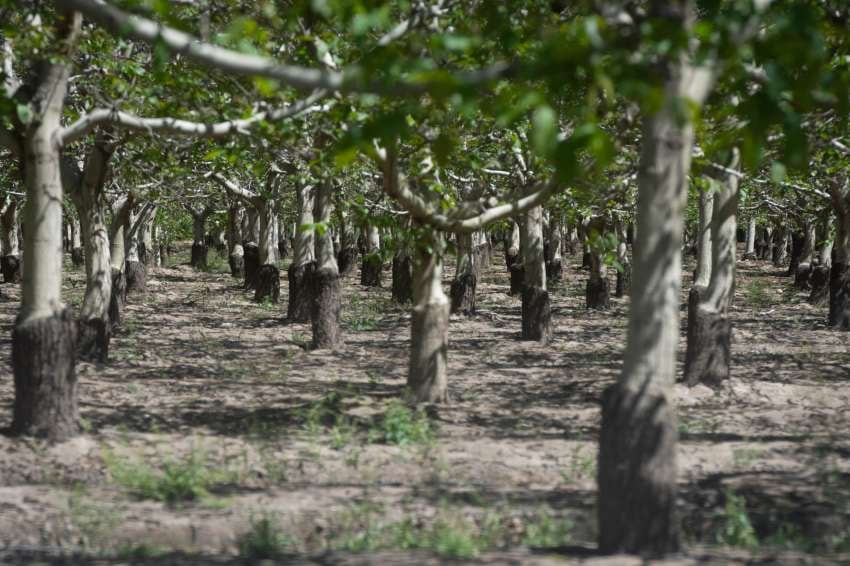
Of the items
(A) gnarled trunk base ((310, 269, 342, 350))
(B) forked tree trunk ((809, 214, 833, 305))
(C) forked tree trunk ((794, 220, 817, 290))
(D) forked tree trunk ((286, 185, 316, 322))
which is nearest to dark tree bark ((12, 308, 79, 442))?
(A) gnarled trunk base ((310, 269, 342, 350))

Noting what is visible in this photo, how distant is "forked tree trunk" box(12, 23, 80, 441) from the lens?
8586 millimetres

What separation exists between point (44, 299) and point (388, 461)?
11.2 ft

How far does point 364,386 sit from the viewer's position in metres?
12.4

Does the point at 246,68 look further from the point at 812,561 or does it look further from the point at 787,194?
the point at 787,194

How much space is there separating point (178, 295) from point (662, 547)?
22617mm

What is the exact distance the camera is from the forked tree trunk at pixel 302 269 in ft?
56.2

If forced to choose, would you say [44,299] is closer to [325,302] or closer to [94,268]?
[94,268]

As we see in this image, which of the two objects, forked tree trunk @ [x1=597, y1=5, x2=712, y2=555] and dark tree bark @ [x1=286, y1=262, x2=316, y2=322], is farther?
dark tree bark @ [x1=286, y1=262, x2=316, y2=322]

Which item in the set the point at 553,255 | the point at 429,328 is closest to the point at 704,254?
the point at 429,328

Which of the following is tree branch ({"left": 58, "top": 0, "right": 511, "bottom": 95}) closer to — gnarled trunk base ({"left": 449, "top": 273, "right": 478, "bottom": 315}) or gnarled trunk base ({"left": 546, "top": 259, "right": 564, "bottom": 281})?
gnarled trunk base ({"left": 449, "top": 273, "right": 478, "bottom": 315})

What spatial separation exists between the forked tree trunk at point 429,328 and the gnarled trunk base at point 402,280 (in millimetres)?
11663

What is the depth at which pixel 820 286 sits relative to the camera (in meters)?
24.4

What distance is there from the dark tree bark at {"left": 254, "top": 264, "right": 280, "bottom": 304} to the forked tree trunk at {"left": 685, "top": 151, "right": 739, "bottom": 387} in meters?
12.5

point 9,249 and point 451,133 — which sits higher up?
point 451,133
